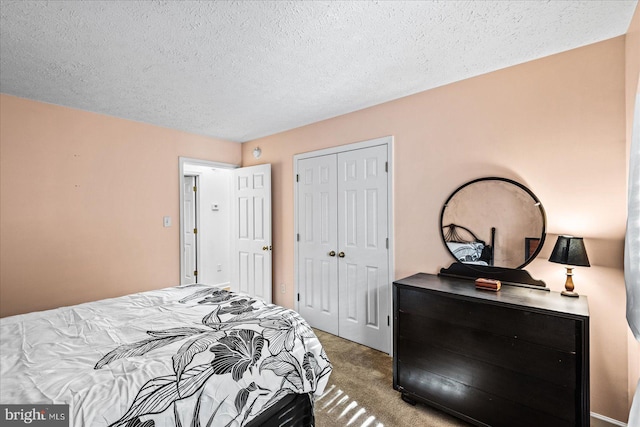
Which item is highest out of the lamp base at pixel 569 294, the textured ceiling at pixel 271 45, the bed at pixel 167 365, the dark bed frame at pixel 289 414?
the textured ceiling at pixel 271 45

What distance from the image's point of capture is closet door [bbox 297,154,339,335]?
3246 mm

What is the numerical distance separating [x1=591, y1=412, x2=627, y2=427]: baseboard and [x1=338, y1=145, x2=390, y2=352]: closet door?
4.74 ft

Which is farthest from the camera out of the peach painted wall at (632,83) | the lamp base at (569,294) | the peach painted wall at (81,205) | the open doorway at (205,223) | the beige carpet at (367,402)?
the open doorway at (205,223)

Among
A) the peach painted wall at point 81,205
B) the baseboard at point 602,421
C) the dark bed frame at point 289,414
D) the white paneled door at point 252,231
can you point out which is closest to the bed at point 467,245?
the baseboard at point 602,421

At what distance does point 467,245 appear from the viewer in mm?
2309

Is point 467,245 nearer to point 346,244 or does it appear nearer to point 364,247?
point 364,247

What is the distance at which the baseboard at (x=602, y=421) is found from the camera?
69.6 inches

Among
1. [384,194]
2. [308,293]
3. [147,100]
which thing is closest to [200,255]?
[308,293]

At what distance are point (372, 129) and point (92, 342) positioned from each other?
2.71 meters

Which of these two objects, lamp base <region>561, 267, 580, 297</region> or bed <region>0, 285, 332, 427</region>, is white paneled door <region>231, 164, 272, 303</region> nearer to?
bed <region>0, 285, 332, 427</region>

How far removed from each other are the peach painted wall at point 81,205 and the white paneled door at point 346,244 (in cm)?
172

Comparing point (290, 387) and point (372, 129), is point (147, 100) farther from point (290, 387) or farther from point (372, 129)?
point (290, 387)

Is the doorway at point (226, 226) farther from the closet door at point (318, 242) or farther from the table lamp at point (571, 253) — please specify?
the table lamp at point (571, 253)

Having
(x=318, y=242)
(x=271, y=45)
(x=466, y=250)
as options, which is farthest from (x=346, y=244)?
(x=271, y=45)
